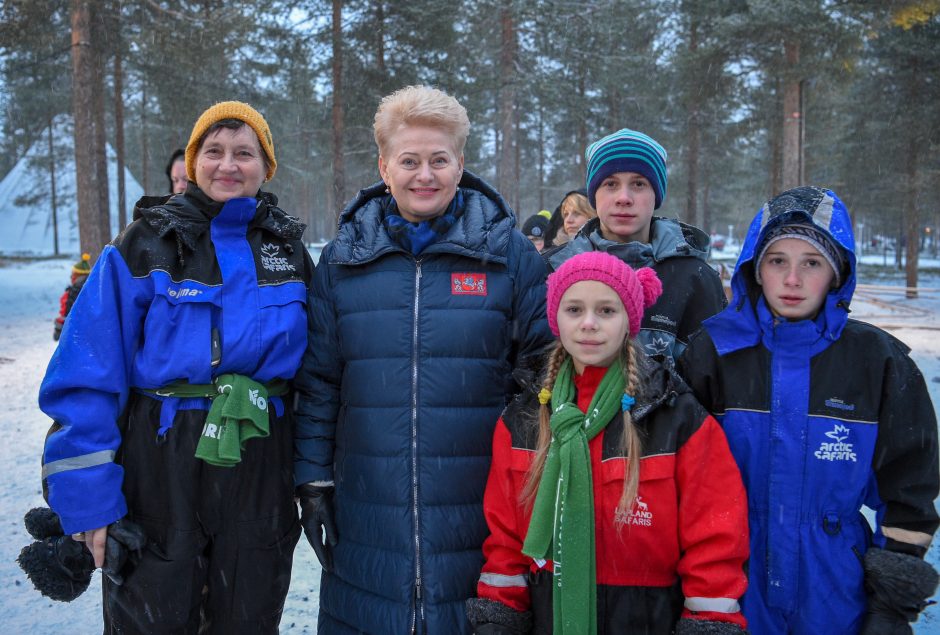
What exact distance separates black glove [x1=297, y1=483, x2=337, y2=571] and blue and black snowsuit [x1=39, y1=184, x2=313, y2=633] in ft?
0.29

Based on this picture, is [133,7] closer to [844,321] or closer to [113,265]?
[113,265]

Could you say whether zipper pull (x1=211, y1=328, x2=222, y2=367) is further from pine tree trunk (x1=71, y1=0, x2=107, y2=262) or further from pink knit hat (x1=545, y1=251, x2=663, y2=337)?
pine tree trunk (x1=71, y1=0, x2=107, y2=262)

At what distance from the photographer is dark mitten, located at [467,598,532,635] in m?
2.05

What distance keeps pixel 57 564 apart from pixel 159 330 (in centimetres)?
91

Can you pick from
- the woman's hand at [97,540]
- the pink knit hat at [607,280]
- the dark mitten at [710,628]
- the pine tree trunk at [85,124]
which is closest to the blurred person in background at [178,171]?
the woman's hand at [97,540]

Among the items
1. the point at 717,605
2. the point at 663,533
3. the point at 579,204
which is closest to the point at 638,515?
the point at 663,533

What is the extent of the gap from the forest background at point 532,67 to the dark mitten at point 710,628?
12.9m

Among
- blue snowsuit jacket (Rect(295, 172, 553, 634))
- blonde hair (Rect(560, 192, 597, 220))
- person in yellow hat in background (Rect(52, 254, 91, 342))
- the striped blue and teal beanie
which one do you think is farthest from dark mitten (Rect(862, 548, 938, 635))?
person in yellow hat in background (Rect(52, 254, 91, 342))

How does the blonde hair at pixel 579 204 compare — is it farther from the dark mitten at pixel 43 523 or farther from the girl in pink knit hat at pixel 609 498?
the dark mitten at pixel 43 523

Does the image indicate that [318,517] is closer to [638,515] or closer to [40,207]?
[638,515]

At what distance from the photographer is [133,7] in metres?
14.0

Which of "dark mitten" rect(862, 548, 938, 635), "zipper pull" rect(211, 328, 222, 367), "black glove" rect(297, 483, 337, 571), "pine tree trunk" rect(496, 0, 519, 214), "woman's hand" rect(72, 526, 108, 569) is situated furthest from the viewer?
"pine tree trunk" rect(496, 0, 519, 214)

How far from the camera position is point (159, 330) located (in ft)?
7.27

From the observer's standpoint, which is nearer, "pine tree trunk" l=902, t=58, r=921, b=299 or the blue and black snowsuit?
the blue and black snowsuit
